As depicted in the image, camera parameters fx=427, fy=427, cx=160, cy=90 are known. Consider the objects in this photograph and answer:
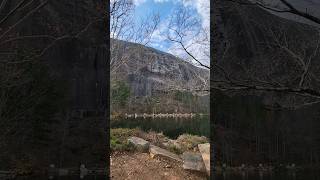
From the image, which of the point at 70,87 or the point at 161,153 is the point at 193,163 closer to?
the point at 161,153

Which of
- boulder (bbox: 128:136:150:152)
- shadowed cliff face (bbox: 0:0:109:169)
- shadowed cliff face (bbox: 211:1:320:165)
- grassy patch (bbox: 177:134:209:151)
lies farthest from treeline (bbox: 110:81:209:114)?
shadowed cliff face (bbox: 0:0:109:169)

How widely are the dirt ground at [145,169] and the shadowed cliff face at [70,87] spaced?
7.28ft

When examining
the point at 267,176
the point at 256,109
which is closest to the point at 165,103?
the point at 256,109

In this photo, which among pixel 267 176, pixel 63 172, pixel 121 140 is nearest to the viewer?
pixel 63 172

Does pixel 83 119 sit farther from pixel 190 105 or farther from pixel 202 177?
pixel 190 105

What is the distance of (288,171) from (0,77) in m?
5.76

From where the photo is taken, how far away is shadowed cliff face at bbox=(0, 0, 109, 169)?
23.8ft

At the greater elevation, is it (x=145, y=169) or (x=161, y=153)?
(x=161, y=153)

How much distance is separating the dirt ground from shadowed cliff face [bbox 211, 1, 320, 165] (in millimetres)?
1698

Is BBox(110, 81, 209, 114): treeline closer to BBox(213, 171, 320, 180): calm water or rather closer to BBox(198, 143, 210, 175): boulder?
BBox(198, 143, 210, 175): boulder

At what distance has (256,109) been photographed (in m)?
8.88

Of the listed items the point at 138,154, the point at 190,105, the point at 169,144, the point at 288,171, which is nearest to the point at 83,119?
the point at 138,154

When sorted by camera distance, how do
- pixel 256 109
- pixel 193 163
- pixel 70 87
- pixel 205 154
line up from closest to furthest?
pixel 70 87 → pixel 256 109 → pixel 193 163 → pixel 205 154

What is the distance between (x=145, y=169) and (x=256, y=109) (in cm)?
310
